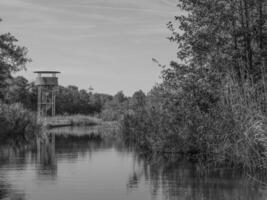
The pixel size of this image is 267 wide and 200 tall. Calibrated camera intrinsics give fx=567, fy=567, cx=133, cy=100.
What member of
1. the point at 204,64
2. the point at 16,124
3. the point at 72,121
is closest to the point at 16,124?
the point at 16,124

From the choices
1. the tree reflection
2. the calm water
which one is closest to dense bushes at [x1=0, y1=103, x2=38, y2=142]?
the calm water

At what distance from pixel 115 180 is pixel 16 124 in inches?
1124

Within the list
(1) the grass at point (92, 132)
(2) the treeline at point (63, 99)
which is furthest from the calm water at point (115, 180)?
(2) the treeline at point (63, 99)

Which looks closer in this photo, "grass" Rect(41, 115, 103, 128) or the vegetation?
"grass" Rect(41, 115, 103, 128)

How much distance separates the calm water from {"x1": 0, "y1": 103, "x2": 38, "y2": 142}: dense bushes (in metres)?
15.4

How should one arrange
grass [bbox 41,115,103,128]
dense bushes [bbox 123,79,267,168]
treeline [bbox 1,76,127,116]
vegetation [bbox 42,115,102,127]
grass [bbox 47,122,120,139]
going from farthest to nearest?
treeline [bbox 1,76,127,116] < vegetation [bbox 42,115,102,127] < grass [bbox 41,115,103,128] < grass [bbox 47,122,120,139] < dense bushes [bbox 123,79,267,168]

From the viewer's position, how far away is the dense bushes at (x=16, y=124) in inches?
1711

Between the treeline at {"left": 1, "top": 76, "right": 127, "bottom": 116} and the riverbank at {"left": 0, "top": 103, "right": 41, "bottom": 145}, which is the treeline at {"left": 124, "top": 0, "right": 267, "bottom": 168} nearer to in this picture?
the riverbank at {"left": 0, "top": 103, "right": 41, "bottom": 145}

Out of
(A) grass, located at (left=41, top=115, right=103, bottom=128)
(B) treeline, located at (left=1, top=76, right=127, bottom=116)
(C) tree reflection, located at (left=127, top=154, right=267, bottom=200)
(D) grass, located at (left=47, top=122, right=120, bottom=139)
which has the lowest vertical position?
(C) tree reflection, located at (left=127, top=154, right=267, bottom=200)

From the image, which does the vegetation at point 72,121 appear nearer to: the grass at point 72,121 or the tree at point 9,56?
the grass at point 72,121

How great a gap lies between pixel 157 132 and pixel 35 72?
136ft

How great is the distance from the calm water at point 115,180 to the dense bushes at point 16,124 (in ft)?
50.5

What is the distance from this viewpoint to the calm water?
16.1 metres

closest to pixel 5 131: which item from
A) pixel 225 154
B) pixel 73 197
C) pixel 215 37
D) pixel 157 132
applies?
pixel 157 132
